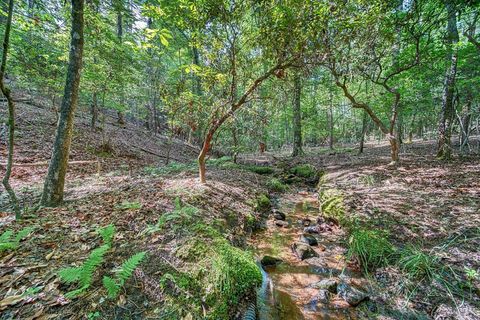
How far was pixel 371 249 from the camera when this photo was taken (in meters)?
3.92

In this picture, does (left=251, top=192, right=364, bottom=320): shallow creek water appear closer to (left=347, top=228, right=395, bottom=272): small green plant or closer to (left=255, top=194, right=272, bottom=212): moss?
(left=347, top=228, right=395, bottom=272): small green plant

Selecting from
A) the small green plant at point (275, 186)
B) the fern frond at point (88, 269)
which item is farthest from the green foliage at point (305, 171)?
the fern frond at point (88, 269)

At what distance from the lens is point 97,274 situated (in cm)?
270

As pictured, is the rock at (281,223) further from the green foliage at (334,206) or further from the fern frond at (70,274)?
the fern frond at (70,274)

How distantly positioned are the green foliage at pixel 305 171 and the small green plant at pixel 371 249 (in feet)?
22.7

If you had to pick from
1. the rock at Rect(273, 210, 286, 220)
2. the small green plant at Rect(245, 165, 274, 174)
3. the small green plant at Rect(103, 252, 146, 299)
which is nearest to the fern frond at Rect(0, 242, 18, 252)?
the small green plant at Rect(103, 252, 146, 299)

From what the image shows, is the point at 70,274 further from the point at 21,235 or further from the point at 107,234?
the point at 21,235

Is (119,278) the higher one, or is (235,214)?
(119,278)

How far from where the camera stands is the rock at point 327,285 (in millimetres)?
3582

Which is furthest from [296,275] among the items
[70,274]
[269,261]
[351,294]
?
[70,274]

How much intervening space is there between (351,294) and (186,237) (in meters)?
2.68

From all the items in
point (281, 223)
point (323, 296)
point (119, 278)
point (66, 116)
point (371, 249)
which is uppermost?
point (66, 116)

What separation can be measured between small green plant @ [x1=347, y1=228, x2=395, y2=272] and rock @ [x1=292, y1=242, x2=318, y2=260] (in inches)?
29.7

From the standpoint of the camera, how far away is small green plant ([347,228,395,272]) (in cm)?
379
